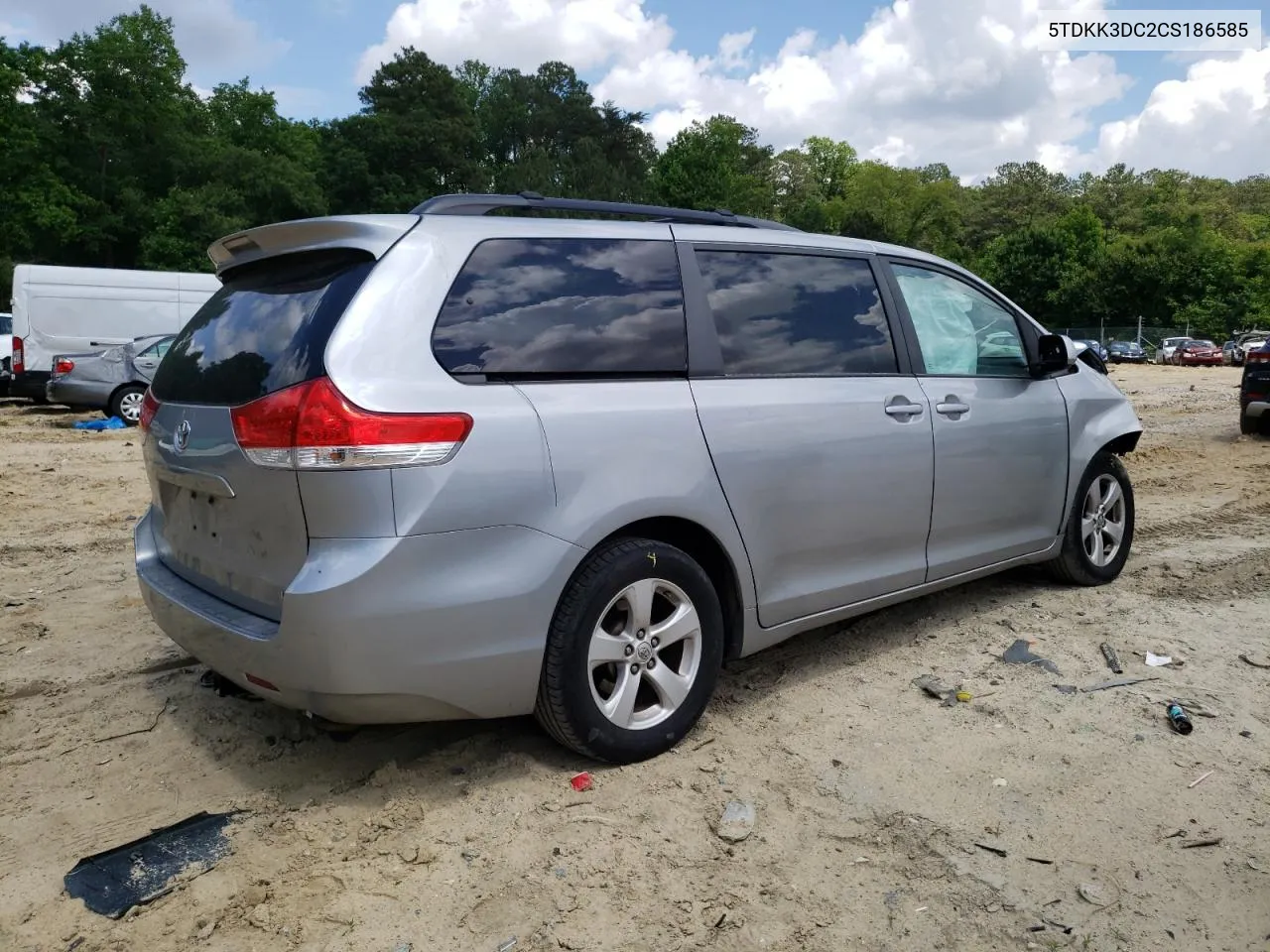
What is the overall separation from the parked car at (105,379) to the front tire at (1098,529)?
13.6 metres

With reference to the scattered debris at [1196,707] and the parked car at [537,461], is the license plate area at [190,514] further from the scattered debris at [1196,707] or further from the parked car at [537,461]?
the scattered debris at [1196,707]

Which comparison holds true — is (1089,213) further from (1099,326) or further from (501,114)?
(501,114)

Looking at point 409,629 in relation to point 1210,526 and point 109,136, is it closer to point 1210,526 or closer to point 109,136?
point 1210,526

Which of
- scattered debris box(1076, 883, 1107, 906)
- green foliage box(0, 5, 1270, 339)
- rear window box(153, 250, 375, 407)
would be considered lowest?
scattered debris box(1076, 883, 1107, 906)

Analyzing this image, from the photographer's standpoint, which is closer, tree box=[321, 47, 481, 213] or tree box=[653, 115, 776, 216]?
tree box=[321, 47, 481, 213]

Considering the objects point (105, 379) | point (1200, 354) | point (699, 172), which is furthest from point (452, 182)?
point (105, 379)

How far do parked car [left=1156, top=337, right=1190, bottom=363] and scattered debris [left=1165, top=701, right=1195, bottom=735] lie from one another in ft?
151

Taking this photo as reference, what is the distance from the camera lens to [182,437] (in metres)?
3.18

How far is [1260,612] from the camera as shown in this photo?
4766 millimetres

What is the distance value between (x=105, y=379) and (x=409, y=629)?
14.3m

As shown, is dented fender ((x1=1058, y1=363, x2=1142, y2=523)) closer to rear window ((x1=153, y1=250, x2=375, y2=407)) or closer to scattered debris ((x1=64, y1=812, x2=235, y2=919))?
rear window ((x1=153, y1=250, x2=375, y2=407))

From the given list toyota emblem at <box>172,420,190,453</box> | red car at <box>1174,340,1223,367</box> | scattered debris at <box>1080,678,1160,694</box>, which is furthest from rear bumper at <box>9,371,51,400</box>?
red car at <box>1174,340,1223,367</box>

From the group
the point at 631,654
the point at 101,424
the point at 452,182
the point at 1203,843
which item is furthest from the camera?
the point at 452,182

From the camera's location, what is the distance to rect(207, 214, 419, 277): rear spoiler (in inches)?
119
